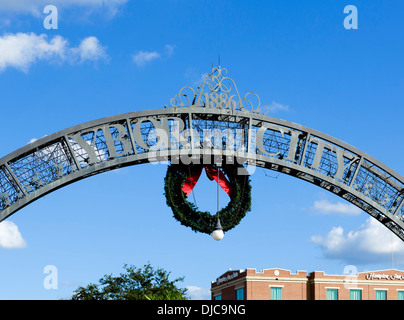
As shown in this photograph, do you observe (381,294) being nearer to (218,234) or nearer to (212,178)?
(212,178)

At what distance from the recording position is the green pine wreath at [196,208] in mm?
16094

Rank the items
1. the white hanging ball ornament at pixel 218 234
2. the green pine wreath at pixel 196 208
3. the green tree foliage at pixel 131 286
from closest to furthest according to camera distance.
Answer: the white hanging ball ornament at pixel 218 234, the green pine wreath at pixel 196 208, the green tree foliage at pixel 131 286

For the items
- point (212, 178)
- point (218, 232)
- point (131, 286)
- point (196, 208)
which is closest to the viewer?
point (218, 232)

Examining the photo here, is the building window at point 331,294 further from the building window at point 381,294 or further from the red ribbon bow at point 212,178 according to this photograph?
the red ribbon bow at point 212,178

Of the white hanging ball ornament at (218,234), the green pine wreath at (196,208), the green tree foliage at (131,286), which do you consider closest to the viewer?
the white hanging ball ornament at (218,234)

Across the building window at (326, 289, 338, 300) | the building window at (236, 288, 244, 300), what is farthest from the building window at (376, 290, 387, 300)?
the building window at (236, 288, 244, 300)

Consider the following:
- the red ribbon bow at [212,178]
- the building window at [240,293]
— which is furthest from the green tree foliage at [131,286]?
the red ribbon bow at [212,178]

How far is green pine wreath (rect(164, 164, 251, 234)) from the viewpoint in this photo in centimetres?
1609

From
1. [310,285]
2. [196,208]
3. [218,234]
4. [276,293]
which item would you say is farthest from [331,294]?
[218,234]

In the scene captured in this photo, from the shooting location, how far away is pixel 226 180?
16.8 m

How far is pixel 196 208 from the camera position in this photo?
16.2 m

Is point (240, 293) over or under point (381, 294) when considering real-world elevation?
over
